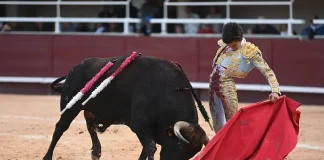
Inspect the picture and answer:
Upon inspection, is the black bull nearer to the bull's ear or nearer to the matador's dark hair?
the bull's ear

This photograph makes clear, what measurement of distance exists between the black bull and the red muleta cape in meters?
0.17

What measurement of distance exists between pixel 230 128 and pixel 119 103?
41.9 inches

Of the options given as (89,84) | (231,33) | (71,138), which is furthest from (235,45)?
(71,138)

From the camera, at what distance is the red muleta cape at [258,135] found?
5082 mm

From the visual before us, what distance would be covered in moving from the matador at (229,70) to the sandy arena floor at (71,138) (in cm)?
147

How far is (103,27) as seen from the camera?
13195mm

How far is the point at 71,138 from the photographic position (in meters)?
7.93

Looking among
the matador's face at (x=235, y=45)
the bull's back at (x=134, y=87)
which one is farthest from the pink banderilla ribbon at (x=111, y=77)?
the matador's face at (x=235, y=45)

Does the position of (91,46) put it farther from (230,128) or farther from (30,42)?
(230,128)

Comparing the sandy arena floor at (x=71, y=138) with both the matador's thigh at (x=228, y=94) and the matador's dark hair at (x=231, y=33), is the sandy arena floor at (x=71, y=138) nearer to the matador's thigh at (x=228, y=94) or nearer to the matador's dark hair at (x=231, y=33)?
the matador's thigh at (x=228, y=94)

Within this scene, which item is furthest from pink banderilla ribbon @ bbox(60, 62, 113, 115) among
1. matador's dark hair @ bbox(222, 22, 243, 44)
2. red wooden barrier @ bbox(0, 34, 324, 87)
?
red wooden barrier @ bbox(0, 34, 324, 87)

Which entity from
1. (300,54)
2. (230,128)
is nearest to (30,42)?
(300,54)

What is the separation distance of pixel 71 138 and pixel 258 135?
128 inches

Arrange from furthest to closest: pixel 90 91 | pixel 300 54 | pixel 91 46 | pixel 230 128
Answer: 1. pixel 91 46
2. pixel 300 54
3. pixel 90 91
4. pixel 230 128
